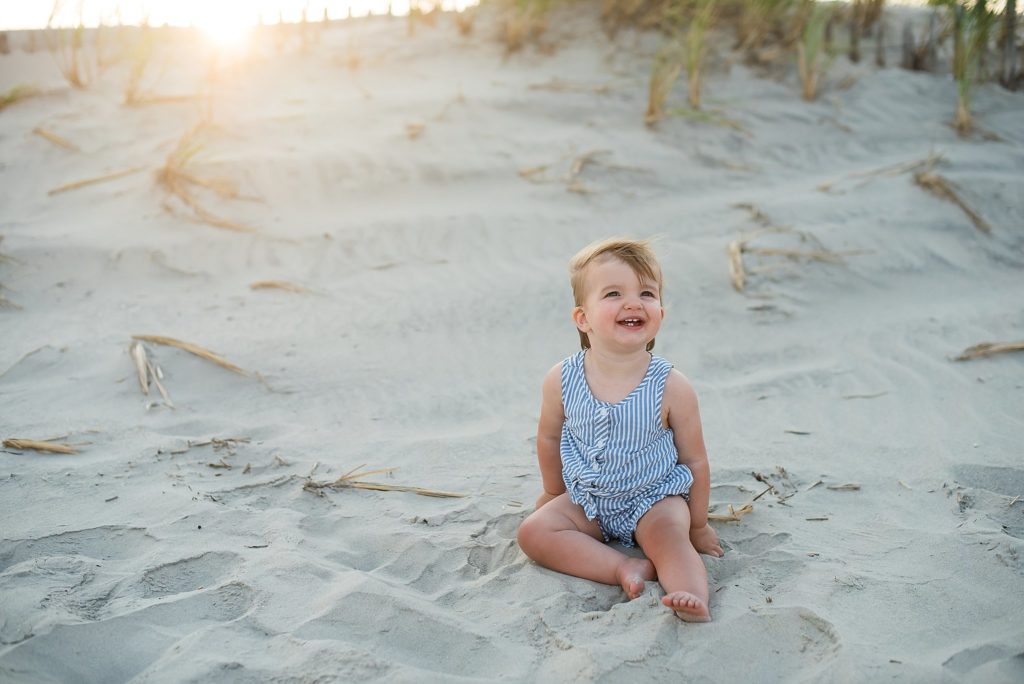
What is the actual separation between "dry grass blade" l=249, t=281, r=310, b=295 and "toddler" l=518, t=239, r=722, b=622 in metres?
2.16

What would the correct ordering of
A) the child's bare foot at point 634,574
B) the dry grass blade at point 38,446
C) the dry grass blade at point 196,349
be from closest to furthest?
the child's bare foot at point 634,574 < the dry grass blade at point 38,446 < the dry grass blade at point 196,349

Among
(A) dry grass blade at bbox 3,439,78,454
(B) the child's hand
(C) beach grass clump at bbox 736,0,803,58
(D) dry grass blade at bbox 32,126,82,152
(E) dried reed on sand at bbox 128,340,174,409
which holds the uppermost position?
(C) beach grass clump at bbox 736,0,803,58

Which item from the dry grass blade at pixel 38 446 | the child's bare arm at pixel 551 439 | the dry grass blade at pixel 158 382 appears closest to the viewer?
the child's bare arm at pixel 551 439

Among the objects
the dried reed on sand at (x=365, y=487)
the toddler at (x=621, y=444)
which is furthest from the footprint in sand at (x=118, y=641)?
the toddler at (x=621, y=444)

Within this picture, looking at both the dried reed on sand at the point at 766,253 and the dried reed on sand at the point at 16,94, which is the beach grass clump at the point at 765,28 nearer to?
the dried reed on sand at the point at 766,253

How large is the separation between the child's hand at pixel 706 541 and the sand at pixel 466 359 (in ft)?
0.24

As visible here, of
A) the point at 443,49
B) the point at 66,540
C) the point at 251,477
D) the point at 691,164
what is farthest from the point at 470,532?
the point at 443,49

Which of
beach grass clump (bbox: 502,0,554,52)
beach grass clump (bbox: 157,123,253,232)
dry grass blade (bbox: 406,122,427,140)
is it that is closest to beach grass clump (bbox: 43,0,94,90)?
beach grass clump (bbox: 157,123,253,232)

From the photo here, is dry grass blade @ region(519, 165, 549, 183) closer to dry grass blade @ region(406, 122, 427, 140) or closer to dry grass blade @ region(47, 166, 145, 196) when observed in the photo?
dry grass blade @ region(406, 122, 427, 140)

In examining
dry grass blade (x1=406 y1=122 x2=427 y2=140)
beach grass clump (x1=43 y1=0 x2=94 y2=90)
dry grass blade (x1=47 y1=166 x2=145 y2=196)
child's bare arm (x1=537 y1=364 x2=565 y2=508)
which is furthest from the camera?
beach grass clump (x1=43 y1=0 x2=94 y2=90)

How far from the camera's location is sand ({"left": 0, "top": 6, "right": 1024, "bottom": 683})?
2031mm

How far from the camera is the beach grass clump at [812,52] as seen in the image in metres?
6.21

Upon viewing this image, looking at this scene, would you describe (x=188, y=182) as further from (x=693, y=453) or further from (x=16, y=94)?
(x=693, y=453)

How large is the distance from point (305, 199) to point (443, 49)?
2285mm
